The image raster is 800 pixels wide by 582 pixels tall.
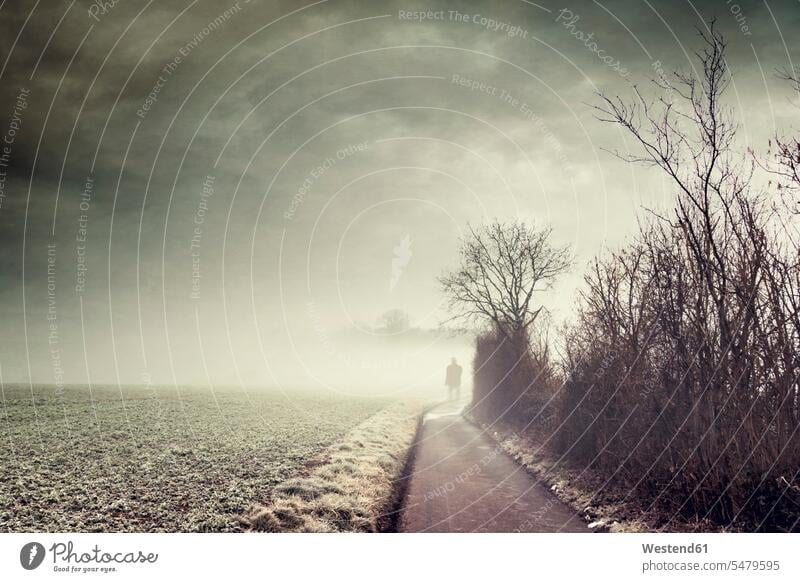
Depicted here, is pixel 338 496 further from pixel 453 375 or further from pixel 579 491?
pixel 453 375

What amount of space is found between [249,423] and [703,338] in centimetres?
2523

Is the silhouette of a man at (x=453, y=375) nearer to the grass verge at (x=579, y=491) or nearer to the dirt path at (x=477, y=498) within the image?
the grass verge at (x=579, y=491)

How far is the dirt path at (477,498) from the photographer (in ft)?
32.0

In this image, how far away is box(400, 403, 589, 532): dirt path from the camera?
977 centimetres

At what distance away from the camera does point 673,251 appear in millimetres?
10570

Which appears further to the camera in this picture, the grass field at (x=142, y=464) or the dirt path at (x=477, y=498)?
the grass field at (x=142, y=464)
